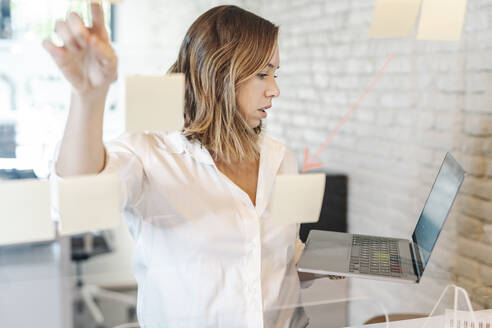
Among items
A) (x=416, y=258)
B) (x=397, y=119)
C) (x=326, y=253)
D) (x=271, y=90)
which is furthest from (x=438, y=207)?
(x=397, y=119)

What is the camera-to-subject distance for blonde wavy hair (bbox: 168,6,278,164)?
1080mm

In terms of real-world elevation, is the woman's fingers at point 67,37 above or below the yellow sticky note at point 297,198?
above

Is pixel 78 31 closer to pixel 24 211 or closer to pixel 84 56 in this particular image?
pixel 84 56

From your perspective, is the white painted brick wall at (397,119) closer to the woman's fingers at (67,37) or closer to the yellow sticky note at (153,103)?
Result: the yellow sticky note at (153,103)

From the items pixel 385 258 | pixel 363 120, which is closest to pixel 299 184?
pixel 385 258

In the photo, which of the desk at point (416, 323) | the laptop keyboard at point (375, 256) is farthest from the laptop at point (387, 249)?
the desk at point (416, 323)

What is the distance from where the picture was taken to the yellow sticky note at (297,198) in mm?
1213

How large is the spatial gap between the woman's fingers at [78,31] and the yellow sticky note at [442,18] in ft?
2.76

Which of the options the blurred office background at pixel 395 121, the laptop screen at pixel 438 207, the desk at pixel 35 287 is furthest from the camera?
the blurred office background at pixel 395 121

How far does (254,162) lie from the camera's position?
3.98 ft

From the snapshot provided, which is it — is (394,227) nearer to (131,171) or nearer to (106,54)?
(131,171)

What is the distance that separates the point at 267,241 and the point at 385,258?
268mm

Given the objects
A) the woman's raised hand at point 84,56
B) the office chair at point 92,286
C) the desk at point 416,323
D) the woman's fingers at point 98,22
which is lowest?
the desk at point 416,323

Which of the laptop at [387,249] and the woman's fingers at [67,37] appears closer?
the woman's fingers at [67,37]
